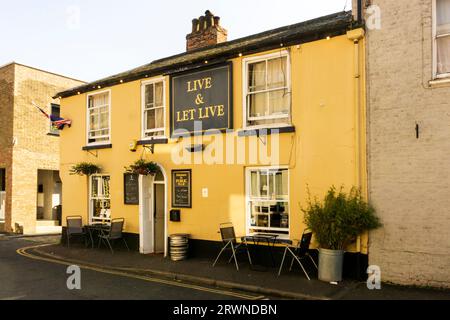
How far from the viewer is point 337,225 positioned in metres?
8.54

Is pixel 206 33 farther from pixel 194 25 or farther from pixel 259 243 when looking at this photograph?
pixel 259 243

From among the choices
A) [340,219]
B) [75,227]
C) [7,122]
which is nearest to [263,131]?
[340,219]

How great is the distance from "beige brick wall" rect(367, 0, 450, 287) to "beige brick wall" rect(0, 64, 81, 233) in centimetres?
1657

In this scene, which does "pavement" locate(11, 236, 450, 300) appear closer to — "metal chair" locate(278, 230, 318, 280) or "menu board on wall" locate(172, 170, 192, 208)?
"metal chair" locate(278, 230, 318, 280)

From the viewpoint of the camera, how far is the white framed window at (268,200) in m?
10.2

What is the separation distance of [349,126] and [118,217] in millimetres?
8101

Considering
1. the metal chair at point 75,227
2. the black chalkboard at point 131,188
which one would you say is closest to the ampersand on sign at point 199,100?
the black chalkboard at point 131,188

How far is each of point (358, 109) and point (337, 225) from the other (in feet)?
8.44

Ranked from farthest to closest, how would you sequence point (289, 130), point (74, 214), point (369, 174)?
point (74, 214) → point (289, 130) → point (369, 174)

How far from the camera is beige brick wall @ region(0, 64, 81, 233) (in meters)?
19.3

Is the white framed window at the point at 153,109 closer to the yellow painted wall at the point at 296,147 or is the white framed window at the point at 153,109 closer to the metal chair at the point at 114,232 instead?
the yellow painted wall at the point at 296,147
